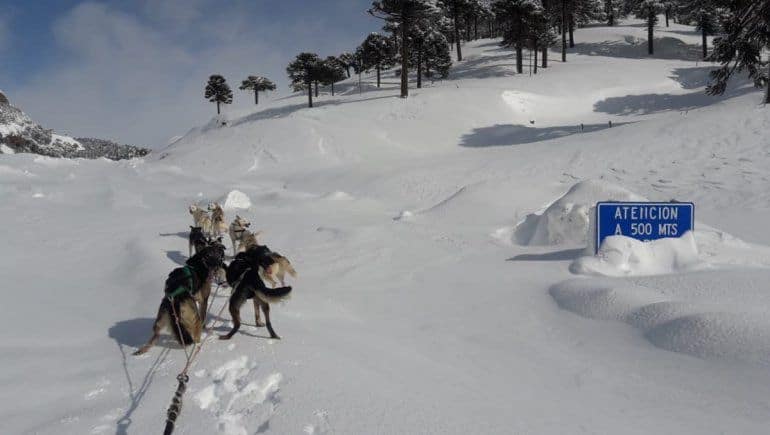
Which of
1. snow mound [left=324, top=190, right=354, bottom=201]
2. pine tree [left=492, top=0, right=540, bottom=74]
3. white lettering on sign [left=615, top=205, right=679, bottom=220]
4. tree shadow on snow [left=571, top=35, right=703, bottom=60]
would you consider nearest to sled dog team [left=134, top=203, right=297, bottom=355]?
white lettering on sign [left=615, top=205, right=679, bottom=220]

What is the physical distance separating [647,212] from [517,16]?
1583 inches

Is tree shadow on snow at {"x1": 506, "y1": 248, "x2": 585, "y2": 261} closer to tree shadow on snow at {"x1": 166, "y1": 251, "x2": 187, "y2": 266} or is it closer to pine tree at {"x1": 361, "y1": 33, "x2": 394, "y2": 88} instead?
tree shadow on snow at {"x1": 166, "y1": 251, "x2": 187, "y2": 266}

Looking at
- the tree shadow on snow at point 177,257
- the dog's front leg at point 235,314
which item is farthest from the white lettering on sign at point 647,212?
the tree shadow on snow at point 177,257

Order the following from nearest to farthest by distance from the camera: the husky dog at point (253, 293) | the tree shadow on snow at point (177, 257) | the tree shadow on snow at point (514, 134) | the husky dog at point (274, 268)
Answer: the husky dog at point (253, 293), the husky dog at point (274, 268), the tree shadow on snow at point (177, 257), the tree shadow on snow at point (514, 134)

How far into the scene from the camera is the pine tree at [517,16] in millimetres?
41062

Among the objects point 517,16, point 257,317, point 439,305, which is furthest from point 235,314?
point 517,16

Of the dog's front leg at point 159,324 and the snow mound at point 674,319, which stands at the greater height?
the dog's front leg at point 159,324

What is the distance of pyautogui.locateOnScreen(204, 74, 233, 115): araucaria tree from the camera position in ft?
203

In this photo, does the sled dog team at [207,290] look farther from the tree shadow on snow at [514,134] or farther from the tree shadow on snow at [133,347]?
the tree shadow on snow at [514,134]

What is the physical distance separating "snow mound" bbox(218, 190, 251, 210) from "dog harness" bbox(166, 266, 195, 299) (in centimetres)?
1293

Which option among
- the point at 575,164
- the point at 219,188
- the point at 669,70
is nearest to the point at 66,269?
the point at 219,188

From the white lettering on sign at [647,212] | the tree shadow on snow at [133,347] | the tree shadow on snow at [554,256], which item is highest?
the white lettering on sign at [647,212]

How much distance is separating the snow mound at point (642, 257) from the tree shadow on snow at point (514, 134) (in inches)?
764

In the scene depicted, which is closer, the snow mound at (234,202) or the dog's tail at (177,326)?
the dog's tail at (177,326)
